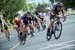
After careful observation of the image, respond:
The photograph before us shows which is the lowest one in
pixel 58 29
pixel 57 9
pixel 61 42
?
pixel 61 42

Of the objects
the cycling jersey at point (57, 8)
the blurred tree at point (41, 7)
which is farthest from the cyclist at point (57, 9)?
the blurred tree at point (41, 7)

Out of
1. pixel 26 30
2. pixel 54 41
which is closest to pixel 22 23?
pixel 26 30

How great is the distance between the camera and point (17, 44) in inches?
289

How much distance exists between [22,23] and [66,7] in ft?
3.52

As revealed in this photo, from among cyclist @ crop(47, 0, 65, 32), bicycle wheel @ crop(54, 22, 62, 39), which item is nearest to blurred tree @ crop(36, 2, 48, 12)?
cyclist @ crop(47, 0, 65, 32)

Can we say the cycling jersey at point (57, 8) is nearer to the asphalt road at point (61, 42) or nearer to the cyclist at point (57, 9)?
the cyclist at point (57, 9)

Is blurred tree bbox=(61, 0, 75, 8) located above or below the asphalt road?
above

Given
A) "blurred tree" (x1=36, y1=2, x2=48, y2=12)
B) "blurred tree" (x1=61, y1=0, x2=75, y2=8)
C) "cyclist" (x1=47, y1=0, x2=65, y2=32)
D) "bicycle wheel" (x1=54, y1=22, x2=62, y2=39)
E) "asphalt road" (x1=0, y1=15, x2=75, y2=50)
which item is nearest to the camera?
"blurred tree" (x1=61, y1=0, x2=75, y2=8)

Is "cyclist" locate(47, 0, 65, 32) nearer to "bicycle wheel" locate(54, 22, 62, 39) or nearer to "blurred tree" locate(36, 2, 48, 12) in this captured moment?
"blurred tree" locate(36, 2, 48, 12)

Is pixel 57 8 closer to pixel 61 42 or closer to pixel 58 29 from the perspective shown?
pixel 58 29

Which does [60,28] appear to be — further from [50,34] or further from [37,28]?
[37,28]

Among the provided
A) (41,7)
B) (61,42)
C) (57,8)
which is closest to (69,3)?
(57,8)

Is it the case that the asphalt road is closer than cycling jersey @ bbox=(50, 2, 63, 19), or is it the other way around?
cycling jersey @ bbox=(50, 2, 63, 19)


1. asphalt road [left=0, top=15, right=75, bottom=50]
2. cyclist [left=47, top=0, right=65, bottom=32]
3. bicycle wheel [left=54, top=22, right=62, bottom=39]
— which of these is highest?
cyclist [left=47, top=0, right=65, bottom=32]
